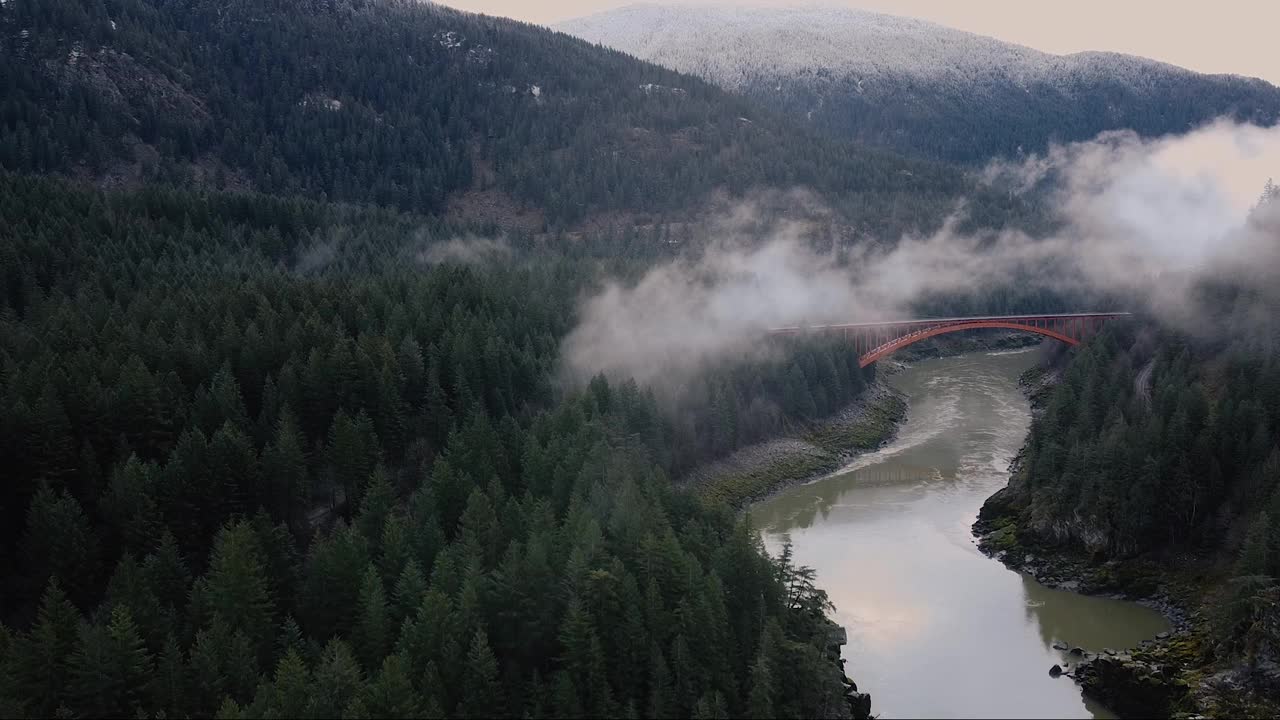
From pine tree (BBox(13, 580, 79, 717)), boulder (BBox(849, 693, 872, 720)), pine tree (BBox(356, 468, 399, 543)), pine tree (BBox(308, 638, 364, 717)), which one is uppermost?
pine tree (BBox(308, 638, 364, 717))

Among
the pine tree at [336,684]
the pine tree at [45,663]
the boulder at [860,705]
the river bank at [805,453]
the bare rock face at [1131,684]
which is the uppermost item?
the pine tree at [336,684]

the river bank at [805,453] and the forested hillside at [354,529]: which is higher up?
the forested hillside at [354,529]

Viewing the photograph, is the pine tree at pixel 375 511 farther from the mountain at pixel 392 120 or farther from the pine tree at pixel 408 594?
the mountain at pixel 392 120

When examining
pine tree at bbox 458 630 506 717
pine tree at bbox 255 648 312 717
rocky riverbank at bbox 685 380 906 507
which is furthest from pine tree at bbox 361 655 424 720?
rocky riverbank at bbox 685 380 906 507

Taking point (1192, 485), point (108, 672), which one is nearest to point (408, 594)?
point (108, 672)

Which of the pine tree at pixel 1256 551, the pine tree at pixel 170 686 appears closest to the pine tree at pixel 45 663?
the pine tree at pixel 170 686

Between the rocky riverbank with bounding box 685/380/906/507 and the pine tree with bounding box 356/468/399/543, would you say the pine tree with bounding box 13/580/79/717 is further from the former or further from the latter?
the rocky riverbank with bounding box 685/380/906/507
